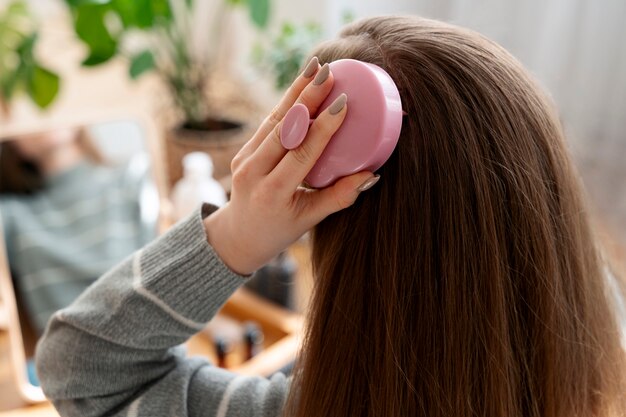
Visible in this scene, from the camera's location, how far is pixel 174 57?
121 centimetres

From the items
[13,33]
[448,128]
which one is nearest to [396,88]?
[448,128]

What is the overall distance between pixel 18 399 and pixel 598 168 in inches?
35.7

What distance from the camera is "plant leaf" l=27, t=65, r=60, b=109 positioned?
1076mm

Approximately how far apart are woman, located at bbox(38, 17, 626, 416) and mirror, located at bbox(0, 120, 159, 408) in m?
0.36

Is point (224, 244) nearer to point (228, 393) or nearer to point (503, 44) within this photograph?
point (228, 393)

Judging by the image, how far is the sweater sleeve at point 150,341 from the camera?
0.56 metres

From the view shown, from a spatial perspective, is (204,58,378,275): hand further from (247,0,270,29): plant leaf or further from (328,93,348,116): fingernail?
(247,0,270,29): plant leaf

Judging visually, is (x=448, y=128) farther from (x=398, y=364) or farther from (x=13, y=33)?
(x=13, y=33)

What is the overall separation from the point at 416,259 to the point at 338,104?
0.13m

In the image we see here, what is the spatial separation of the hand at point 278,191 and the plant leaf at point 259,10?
656 mm

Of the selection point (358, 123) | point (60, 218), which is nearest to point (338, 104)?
point (358, 123)

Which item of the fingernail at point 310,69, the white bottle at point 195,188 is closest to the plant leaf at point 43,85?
the white bottle at point 195,188

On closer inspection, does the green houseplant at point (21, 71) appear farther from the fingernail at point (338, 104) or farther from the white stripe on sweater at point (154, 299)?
the fingernail at point (338, 104)

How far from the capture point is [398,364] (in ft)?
1.63
